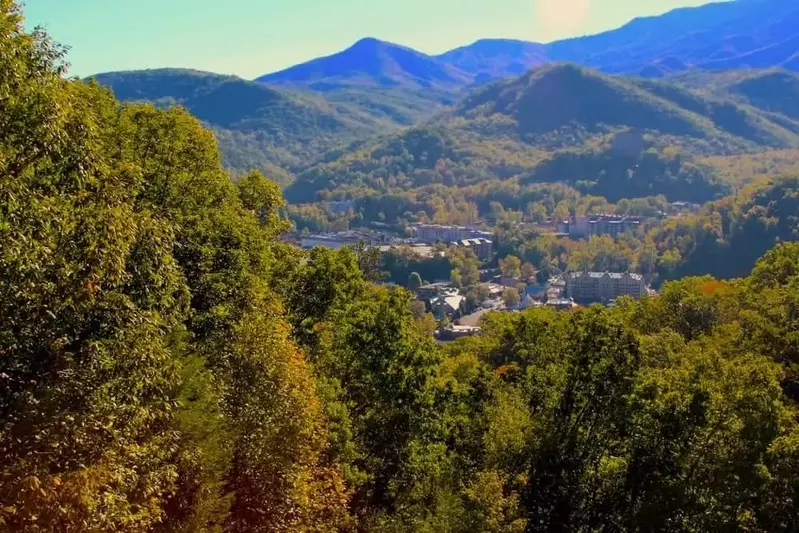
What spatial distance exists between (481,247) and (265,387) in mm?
164694

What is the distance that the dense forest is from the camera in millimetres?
9109

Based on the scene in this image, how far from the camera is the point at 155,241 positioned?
1057 centimetres

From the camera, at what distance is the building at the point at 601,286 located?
140 m

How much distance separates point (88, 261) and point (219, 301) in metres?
8.40

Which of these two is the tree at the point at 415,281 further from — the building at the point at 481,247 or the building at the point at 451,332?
the building at the point at 451,332

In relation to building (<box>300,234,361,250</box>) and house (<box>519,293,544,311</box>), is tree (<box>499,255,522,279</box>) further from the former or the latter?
building (<box>300,234,361,250</box>)

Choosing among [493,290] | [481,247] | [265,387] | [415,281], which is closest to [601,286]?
[493,290]

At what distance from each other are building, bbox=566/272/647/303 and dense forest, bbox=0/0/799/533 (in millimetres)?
117147

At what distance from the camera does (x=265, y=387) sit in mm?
16781

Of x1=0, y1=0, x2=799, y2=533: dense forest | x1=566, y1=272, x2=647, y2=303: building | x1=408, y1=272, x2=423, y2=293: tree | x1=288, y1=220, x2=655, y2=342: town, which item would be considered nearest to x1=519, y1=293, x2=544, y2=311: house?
x1=288, y1=220, x2=655, y2=342: town

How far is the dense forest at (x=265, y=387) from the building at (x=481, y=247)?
150379 mm

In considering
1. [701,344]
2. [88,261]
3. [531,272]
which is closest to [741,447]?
[701,344]

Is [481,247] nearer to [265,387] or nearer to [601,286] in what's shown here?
[601,286]

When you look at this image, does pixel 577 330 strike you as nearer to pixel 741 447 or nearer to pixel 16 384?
pixel 741 447
